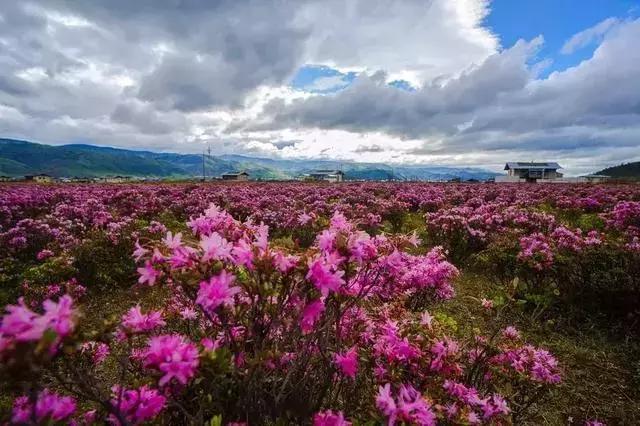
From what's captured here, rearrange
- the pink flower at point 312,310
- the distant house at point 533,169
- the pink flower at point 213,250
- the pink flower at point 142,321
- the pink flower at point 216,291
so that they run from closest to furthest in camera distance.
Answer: the pink flower at point 216,291 < the pink flower at point 213,250 < the pink flower at point 312,310 < the pink flower at point 142,321 < the distant house at point 533,169

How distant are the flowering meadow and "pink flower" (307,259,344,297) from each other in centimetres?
1

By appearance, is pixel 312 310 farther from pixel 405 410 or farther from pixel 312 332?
pixel 405 410

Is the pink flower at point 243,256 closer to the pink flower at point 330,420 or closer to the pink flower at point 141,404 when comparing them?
the pink flower at point 141,404

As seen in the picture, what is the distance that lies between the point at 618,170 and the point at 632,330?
189080 mm

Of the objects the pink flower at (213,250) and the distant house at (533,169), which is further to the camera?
the distant house at (533,169)

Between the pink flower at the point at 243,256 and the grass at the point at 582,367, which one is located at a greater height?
the pink flower at the point at 243,256

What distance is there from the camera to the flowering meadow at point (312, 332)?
6.71 feet

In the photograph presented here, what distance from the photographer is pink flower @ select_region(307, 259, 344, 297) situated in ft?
7.08

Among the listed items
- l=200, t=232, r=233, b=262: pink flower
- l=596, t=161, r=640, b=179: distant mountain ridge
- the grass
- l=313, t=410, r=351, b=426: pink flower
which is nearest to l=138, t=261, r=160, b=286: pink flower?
l=200, t=232, r=233, b=262: pink flower

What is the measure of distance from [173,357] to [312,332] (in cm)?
107

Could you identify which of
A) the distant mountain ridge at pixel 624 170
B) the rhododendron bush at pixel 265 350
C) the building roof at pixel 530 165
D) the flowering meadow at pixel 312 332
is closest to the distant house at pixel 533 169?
the building roof at pixel 530 165

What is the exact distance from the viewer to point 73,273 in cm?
809

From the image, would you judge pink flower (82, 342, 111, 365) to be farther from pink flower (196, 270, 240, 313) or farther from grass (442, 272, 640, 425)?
grass (442, 272, 640, 425)

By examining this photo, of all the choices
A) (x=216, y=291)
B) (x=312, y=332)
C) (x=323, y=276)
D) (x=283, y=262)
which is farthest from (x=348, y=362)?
(x=216, y=291)
